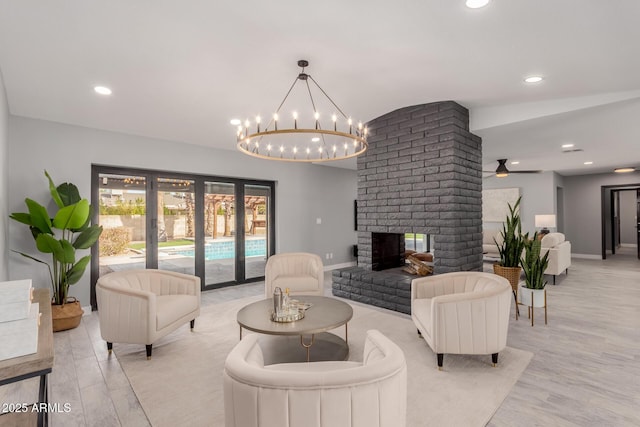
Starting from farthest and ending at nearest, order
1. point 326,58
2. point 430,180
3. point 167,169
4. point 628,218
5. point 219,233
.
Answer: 1. point 628,218
2. point 219,233
3. point 167,169
4. point 430,180
5. point 326,58

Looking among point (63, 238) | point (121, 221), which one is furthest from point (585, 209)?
point (63, 238)

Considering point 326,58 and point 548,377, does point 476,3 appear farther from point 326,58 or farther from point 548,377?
point 548,377

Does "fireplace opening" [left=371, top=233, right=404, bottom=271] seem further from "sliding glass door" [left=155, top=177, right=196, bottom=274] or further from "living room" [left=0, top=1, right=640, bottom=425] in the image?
"sliding glass door" [left=155, top=177, right=196, bottom=274]

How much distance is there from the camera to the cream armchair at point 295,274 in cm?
398

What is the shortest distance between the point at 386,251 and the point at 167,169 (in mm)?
3676

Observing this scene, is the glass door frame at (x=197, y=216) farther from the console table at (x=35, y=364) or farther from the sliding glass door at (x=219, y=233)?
the console table at (x=35, y=364)

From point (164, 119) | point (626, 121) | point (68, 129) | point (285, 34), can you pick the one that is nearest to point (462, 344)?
point (285, 34)

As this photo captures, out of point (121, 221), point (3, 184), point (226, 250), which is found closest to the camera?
point (3, 184)

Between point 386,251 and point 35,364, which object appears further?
point 386,251

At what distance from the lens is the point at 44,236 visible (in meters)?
3.36

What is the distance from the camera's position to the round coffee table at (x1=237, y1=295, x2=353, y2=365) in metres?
2.46

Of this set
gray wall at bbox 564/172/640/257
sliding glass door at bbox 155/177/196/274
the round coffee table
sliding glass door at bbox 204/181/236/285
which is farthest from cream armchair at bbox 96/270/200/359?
gray wall at bbox 564/172/640/257

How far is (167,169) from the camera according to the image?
16.5 feet

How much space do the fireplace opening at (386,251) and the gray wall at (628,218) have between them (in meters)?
10.6
